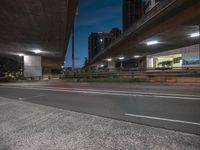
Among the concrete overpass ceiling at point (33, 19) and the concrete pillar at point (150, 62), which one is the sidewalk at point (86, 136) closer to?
the concrete overpass ceiling at point (33, 19)

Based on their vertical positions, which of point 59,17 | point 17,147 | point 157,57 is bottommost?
point 17,147

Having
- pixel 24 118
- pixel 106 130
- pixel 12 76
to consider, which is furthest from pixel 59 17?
pixel 12 76

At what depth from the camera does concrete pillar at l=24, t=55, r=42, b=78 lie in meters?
31.9

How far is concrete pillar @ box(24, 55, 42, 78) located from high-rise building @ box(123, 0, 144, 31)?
48.3m

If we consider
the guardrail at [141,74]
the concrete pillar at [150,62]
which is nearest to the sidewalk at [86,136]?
the guardrail at [141,74]

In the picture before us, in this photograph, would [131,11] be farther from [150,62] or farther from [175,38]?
[175,38]

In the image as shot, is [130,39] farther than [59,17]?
Yes

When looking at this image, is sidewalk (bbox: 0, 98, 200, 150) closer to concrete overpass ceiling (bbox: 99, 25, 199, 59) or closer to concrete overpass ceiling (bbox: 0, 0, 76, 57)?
concrete overpass ceiling (bbox: 0, 0, 76, 57)

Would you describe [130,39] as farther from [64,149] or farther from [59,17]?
[64,149]

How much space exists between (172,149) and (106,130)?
1.43 meters

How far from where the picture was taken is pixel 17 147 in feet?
8.90

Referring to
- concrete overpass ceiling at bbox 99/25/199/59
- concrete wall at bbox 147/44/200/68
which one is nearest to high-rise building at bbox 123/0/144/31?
concrete wall at bbox 147/44/200/68

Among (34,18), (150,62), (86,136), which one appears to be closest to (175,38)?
(150,62)

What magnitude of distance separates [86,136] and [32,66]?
33978 mm
